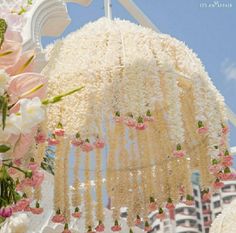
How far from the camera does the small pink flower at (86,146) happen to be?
2.08 m

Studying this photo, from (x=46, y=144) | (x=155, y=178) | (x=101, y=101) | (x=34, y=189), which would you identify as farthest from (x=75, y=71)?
(x=155, y=178)

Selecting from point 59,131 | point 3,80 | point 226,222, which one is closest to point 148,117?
point 59,131

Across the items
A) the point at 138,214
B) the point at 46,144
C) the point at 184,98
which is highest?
the point at 184,98

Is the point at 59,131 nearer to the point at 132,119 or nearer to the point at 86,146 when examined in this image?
the point at 86,146

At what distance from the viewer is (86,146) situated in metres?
2.09

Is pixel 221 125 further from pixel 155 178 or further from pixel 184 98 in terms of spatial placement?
pixel 155 178

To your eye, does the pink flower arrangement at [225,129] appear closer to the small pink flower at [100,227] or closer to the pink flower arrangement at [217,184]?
the pink flower arrangement at [217,184]

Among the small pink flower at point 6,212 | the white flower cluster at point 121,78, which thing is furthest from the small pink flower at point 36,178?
the small pink flower at point 6,212

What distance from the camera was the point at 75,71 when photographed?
6.92ft

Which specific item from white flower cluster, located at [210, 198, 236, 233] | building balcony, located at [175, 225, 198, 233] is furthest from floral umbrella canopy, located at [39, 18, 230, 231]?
building balcony, located at [175, 225, 198, 233]

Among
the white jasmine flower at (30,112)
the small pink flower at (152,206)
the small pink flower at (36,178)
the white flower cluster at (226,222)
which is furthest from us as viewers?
the white flower cluster at (226,222)

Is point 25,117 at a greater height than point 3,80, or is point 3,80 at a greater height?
point 3,80

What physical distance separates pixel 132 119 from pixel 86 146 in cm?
20

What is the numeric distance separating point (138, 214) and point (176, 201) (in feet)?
0.74
